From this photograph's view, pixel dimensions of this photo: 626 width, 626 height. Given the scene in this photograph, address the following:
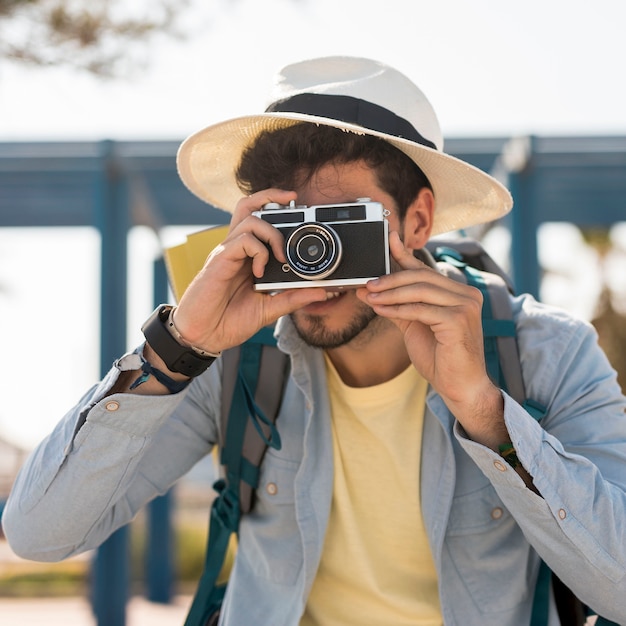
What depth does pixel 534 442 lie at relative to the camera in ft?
6.58

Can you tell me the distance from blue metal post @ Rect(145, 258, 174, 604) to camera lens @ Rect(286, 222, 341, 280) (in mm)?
4016

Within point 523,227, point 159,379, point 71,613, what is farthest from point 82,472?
point 71,613

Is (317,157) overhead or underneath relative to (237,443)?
overhead

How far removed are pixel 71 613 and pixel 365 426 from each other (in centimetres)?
511

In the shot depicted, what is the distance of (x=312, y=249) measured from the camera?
2.15 meters

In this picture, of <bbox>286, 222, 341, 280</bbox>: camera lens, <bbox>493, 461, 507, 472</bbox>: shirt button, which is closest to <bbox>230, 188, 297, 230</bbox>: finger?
<bbox>286, 222, 341, 280</bbox>: camera lens

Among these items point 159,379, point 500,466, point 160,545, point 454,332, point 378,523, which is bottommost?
point 160,545

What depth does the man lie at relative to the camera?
2.07 metres

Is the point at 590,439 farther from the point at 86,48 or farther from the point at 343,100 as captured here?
the point at 86,48

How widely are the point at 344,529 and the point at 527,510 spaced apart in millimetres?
576

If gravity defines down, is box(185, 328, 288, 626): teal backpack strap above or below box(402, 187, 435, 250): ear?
below

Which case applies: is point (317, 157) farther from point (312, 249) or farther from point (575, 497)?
point (575, 497)

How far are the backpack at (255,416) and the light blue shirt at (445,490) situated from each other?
0.05 metres

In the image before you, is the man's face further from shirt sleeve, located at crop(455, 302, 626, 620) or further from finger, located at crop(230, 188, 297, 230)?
shirt sleeve, located at crop(455, 302, 626, 620)
